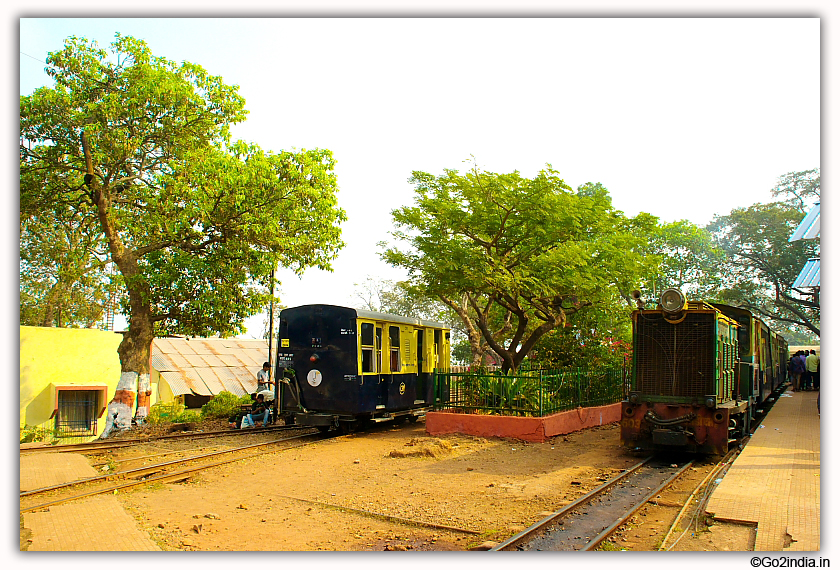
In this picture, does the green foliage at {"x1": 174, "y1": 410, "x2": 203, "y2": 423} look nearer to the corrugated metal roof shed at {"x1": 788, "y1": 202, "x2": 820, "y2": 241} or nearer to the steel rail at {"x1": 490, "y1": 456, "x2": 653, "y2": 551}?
the steel rail at {"x1": 490, "y1": 456, "x2": 653, "y2": 551}

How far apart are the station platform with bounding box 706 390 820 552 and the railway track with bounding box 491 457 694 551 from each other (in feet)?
3.25

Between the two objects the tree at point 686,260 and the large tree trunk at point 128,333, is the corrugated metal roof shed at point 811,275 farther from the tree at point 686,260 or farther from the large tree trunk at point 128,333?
the large tree trunk at point 128,333

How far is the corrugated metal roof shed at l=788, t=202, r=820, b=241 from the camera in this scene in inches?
312

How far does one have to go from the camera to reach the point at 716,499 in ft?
23.5

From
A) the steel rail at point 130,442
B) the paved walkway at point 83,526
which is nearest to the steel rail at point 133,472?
the paved walkway at point 83,526

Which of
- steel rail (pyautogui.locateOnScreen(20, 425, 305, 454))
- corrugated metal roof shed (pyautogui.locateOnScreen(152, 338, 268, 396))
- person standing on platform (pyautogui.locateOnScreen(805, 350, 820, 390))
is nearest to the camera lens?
steel rail (pyautogui.locateOnScreen(20, 425, 305, 454))

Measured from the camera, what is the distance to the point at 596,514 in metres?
7.27

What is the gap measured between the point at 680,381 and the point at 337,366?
267 inches

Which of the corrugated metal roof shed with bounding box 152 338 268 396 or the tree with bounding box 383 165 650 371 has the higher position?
the tree with bounding box 383 165 650 371

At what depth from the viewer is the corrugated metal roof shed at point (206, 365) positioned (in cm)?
2692

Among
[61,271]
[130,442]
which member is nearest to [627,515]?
[130,442]

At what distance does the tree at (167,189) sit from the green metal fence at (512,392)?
16.4 ft

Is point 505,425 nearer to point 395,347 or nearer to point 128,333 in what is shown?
point 395,347

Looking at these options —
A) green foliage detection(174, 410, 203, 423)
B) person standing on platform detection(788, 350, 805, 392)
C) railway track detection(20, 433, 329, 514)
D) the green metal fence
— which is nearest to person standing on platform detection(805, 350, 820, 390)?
person standing on platform detection(788, 350, 805, 392)
